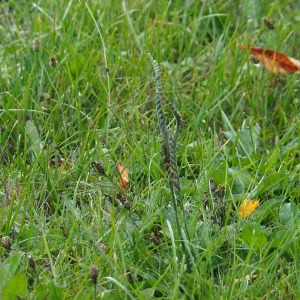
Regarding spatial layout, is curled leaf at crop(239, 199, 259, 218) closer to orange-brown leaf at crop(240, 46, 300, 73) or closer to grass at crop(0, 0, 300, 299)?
grass at crop(0, 0, 300, 299)

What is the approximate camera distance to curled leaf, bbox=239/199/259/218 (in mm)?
2165

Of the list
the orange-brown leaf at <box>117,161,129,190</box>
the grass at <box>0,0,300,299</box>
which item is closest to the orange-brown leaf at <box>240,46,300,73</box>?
the grass at <box>0,0,300,299</box>

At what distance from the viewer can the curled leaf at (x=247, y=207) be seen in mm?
2165

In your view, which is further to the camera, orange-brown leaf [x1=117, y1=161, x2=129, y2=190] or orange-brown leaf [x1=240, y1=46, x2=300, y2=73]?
orange-brown leaf [x1=240, y1=46, x2=300, y2=73]

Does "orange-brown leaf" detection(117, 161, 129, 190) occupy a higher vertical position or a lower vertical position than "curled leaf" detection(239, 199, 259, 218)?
higher

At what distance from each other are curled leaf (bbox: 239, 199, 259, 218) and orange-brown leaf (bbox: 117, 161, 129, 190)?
0.35 metres

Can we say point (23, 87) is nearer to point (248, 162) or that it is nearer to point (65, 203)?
point (65, 203)

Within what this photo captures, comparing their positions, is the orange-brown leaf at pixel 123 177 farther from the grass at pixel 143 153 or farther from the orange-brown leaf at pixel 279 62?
the orange-brown leaf at pixel 279 62

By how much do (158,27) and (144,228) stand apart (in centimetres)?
121

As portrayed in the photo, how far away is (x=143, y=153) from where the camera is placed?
2352 mm

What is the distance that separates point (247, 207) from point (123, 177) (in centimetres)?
39

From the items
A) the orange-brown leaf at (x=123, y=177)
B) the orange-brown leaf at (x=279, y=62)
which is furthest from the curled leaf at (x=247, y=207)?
the orange-brown leaf at (x=279, y=62)

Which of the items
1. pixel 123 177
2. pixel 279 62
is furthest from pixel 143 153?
pixel 279 62

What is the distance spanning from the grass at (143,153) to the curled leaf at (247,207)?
0.9 inches
